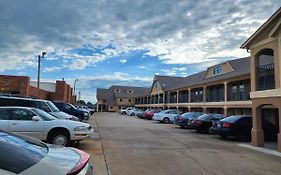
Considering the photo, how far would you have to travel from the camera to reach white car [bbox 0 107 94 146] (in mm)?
10578

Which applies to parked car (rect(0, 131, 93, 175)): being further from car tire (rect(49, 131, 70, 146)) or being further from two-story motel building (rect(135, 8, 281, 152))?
two-story motel building (rect(135, 8, 281, 152))

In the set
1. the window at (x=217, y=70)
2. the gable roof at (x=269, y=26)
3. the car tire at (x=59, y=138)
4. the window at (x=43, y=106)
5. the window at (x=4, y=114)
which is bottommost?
the car tire at (x=59, y=138)

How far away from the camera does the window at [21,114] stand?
10781 mm

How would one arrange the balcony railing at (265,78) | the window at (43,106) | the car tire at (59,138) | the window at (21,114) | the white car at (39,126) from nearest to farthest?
the white car at (39,126), the window at (21,114), the car tire at (59,138), the balcony railing at (265,78), the window at (43,106)

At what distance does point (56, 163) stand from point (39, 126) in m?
7.98

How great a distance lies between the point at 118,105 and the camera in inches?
3280

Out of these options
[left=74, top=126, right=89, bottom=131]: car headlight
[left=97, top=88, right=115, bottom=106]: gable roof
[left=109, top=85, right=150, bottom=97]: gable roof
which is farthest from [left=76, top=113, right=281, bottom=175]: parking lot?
[left=109, top=85, right=150, bottom=97]: gable roof

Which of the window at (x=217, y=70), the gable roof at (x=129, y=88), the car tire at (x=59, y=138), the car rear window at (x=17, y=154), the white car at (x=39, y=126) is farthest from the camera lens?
the gable roof at (x=129, y=88)

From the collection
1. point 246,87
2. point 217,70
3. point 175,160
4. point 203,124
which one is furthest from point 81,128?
point 217,70

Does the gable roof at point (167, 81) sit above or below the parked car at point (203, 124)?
above

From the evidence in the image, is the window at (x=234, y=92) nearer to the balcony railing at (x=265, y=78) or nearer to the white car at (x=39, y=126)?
the balcony railing at (x=265, y=78)

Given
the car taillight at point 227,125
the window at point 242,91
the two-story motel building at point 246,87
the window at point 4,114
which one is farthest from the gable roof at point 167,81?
the window at point 4,114

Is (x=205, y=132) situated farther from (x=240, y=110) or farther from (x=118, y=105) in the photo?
(x=118, y=105)

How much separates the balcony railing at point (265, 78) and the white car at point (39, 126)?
9.07 m
